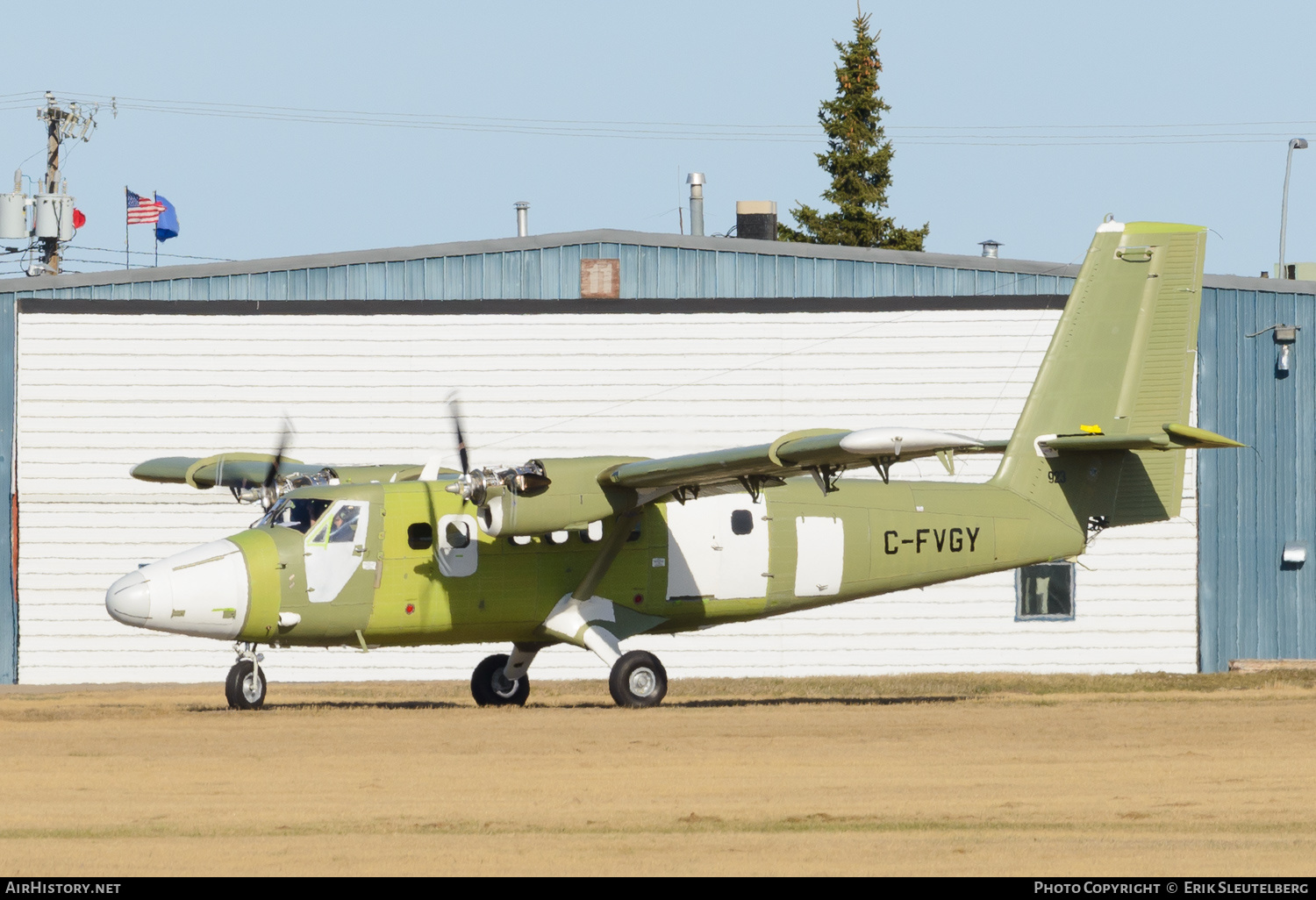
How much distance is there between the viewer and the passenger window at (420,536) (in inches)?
822

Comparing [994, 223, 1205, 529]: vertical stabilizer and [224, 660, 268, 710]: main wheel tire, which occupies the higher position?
[994, 223, 1205, 529]: vertical stabilizer

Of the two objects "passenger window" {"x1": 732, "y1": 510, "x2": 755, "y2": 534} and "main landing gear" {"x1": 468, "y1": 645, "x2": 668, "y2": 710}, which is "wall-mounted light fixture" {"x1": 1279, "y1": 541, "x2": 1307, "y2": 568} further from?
"main landing gear" {"x1": 468, "y1": 645, "x2": 668, "y2": 710}

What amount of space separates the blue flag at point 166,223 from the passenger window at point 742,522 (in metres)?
27.0

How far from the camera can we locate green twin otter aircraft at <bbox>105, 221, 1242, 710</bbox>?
19750mm

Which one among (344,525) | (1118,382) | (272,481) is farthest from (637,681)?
(1118,382)

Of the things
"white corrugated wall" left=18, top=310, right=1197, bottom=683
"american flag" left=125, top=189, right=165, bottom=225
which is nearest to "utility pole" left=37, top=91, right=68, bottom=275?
"american flag" left=125, top=189, right=165, bottom=225

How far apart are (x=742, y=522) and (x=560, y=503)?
10.6ft

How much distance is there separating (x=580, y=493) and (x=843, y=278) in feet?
43.7

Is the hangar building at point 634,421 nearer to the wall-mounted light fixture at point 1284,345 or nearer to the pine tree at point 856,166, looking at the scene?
the wall-mounted light fixture at point 1284,345

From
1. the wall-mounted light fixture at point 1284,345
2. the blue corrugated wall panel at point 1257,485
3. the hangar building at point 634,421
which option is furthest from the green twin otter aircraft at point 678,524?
the wall-mounted light fixture at point 1284,345

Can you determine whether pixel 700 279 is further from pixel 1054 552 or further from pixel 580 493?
pixel 580 493

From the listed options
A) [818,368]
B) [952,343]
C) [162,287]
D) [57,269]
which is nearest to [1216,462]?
[952,343]

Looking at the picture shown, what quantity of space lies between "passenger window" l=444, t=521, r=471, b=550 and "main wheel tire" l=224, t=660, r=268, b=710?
2.73 metres

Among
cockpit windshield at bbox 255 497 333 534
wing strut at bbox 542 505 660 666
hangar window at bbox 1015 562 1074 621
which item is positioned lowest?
hangar window at bbox 1015 562 1074 621
